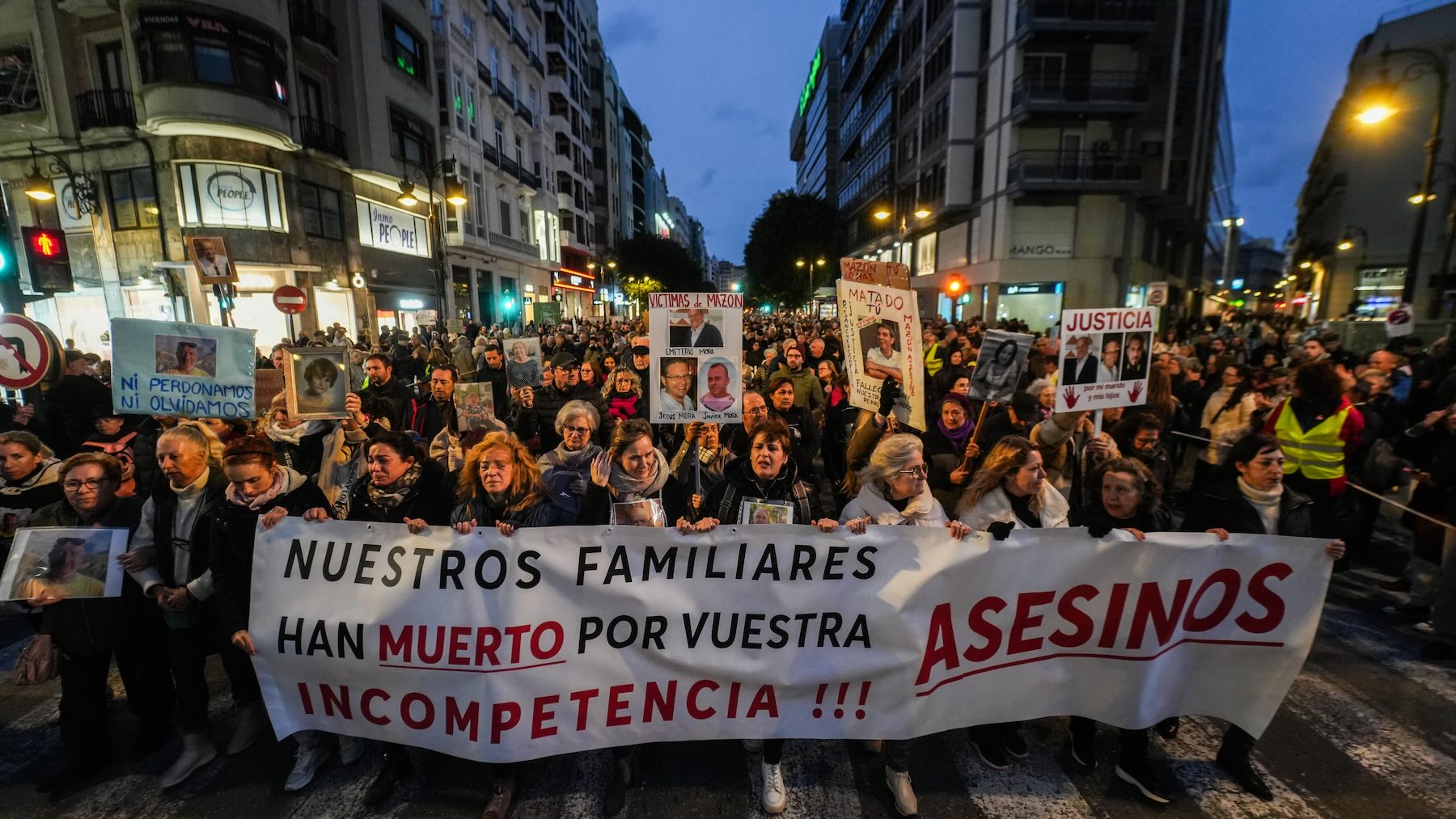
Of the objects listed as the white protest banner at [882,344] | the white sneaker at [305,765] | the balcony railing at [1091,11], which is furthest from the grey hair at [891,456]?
the balcony railing at [1091,11]

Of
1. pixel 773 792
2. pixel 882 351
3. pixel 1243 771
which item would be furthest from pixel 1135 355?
pixel 773 792

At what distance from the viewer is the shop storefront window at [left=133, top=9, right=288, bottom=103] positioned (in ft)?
58.7

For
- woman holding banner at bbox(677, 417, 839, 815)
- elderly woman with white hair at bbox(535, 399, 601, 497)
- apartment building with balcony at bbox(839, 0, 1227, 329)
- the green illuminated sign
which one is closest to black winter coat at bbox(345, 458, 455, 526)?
elderly woman with white hair at bbox(535, 399, 601, 497)

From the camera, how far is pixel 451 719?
3102mm

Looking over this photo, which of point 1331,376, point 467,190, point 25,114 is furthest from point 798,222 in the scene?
point 1331,376

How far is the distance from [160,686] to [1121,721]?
5.36m

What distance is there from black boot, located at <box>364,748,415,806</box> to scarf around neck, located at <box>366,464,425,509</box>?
1.31 meters

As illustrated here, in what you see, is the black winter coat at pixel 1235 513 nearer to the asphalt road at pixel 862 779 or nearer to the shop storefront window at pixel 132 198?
the asphalt road at pixel 862 779

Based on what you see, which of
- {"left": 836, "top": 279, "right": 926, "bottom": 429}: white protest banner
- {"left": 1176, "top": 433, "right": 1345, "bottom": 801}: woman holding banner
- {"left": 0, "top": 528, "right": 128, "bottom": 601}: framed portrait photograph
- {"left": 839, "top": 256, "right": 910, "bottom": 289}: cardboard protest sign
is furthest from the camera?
{"left": 839, "top": 256, "right": 910, "bottom": 289}: cardboard protest sign

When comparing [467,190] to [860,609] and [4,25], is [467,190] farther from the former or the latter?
[860,609]

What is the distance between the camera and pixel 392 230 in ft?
89.7

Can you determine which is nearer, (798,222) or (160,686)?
(160,686)

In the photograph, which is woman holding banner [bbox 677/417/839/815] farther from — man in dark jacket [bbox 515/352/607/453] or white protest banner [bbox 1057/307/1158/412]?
man in dark jacket [bbox 515/352/607/453]

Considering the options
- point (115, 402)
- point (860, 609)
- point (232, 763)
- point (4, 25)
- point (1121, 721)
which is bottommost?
point (232, 763)
